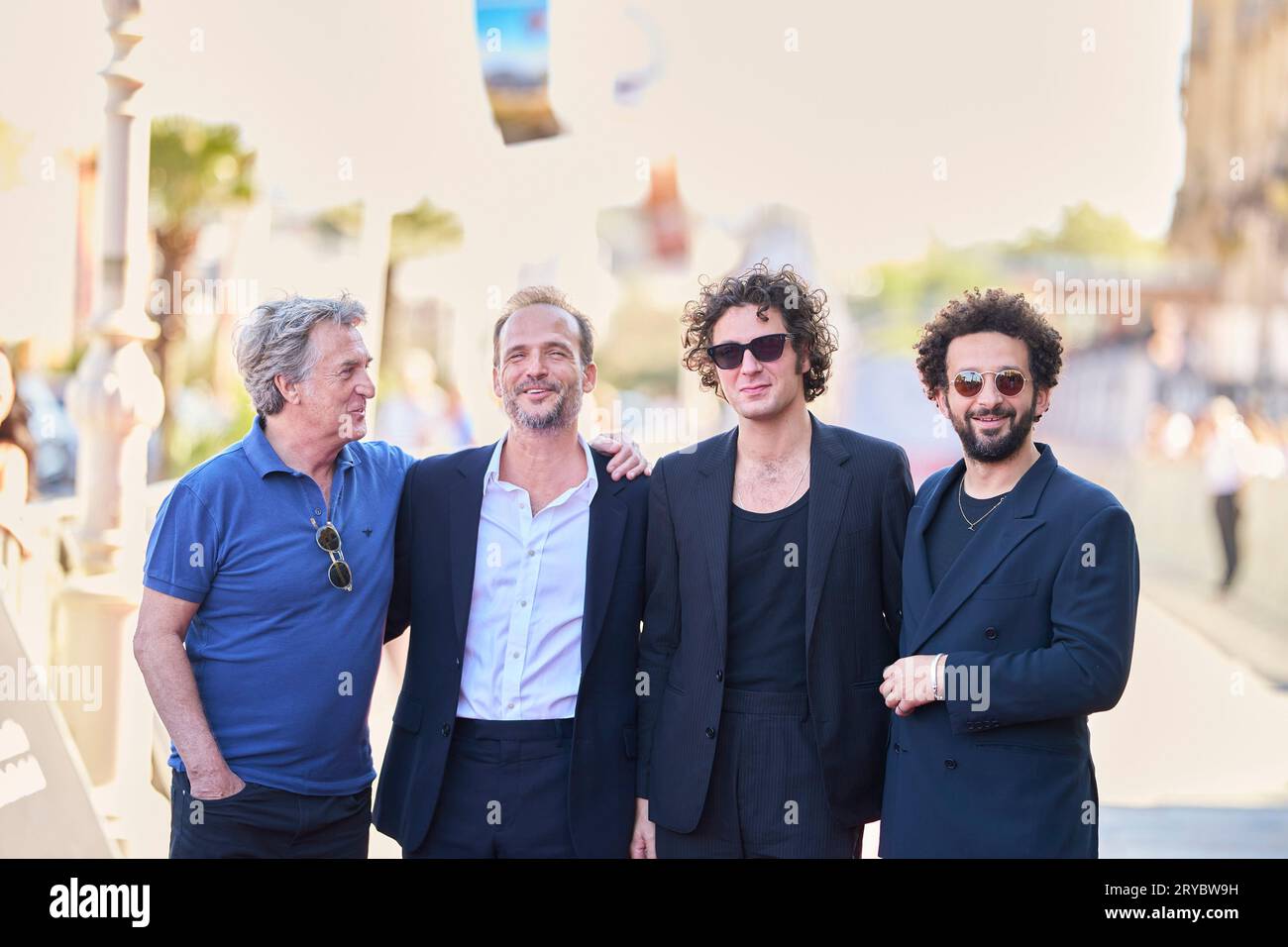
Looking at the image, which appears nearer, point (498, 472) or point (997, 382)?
point (997, 382)

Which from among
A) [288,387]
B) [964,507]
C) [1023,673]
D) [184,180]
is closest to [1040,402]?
[964,507]

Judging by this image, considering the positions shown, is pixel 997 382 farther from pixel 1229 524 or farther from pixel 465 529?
pixel 1229 524

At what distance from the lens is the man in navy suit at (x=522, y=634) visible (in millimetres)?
3381

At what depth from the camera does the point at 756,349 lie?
3.42 metres

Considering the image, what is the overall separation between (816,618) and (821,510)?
30 cm

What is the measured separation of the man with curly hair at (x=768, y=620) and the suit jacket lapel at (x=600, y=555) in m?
0.11

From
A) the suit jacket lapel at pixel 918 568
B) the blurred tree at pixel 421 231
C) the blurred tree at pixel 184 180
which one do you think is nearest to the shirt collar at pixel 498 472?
the suit jacket lapel at pixel 918 568

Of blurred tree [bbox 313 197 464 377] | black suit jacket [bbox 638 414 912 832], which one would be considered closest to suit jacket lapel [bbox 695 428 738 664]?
black suit jacket [bbox 638 414 912 832]

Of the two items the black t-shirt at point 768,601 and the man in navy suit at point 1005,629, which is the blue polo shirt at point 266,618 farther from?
the man in navy suit at point 1005,629

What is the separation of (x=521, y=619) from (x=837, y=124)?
2407 cm

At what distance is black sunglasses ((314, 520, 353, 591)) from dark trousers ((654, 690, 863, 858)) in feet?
3.65

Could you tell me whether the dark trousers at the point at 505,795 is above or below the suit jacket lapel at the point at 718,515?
below

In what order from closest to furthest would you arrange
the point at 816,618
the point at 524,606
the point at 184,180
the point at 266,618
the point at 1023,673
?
the point at 1023,673
the point at 816,618
the point at 266,618
the point at 524,606
the point at 184,180

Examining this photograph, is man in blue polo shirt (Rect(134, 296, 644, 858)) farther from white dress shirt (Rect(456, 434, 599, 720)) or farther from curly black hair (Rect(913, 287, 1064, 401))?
curly black hair (Rect(913, 287, 1064, 401))
